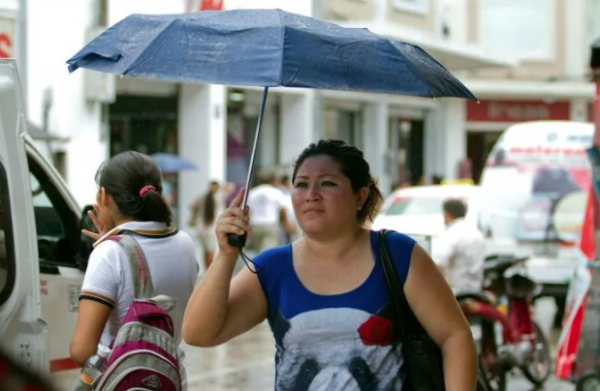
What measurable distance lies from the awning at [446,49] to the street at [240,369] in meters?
13.2

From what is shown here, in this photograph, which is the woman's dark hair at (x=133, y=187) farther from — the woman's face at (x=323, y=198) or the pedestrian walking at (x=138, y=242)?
the woman's face at (x=323, y=198)

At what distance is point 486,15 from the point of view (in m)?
38.5

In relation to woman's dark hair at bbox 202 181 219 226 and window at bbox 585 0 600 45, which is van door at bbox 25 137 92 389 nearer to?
woman's dark hair at bbox 202 181 219 226

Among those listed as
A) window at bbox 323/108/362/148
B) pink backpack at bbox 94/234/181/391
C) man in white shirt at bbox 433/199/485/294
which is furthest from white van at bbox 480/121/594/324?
window at bbox 323/108/362/148

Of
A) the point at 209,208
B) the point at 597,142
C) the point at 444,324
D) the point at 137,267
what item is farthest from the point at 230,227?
the point at 209,208

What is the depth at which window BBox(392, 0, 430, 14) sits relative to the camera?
32.4 metres

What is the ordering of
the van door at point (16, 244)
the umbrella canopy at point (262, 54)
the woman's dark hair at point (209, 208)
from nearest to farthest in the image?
the umbrella canopy at point (262, 54) < the van door at point (16, 244) < the woman's dark hair at point (209, 208)

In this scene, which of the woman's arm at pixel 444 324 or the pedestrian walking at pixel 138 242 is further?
the pedestrian walking at pixel 138 242

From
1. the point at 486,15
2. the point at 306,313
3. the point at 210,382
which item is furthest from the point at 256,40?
Result: the point at 486,15

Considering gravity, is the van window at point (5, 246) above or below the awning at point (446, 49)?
below

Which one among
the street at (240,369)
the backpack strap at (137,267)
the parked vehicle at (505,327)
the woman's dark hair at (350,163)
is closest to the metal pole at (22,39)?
the street at (240,369)

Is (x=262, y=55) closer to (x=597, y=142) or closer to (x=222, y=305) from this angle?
(x=222, y=305)

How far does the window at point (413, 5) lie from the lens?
32438 mm

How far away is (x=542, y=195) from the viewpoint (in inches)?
624
